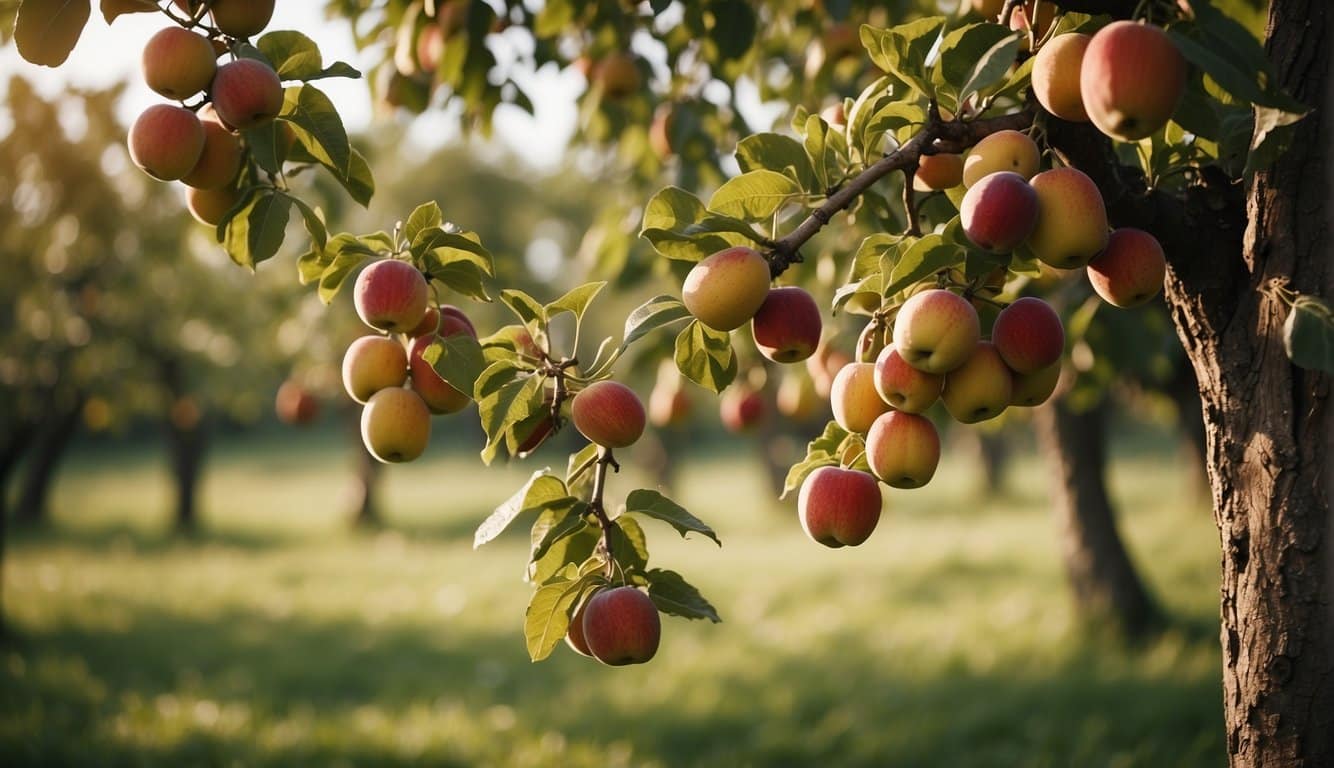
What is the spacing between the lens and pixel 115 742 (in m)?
4.18

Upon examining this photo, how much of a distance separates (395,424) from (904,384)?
0.79 meters

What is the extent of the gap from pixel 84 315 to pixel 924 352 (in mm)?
7690

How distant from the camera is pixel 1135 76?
113 centimetres

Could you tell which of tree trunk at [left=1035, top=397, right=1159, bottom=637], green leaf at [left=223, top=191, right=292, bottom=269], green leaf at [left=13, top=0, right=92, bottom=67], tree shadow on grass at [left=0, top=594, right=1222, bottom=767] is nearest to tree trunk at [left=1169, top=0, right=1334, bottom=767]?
green leaf at [left=223, top=191, right=292, bottom=269]

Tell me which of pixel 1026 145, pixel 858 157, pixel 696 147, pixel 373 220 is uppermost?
pixel 373 220

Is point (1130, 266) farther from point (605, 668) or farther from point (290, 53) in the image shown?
point (605, 668)

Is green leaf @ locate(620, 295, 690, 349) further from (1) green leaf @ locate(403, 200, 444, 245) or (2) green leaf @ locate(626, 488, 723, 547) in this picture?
(1) green leaf @ locate(403, 200, 444, 245)

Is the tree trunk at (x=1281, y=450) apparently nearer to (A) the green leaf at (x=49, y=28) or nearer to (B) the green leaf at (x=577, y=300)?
(B) the green leaf at (x=577, y=300)

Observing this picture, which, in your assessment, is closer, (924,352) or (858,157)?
(924,352)

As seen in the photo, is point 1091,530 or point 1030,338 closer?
point 1030,338

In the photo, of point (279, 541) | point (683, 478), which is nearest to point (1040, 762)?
point (279, 541)

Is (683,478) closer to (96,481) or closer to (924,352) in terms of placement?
(96,481)

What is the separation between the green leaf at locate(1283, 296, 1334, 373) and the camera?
1.24m

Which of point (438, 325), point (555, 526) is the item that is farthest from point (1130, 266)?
point (438, 325)
